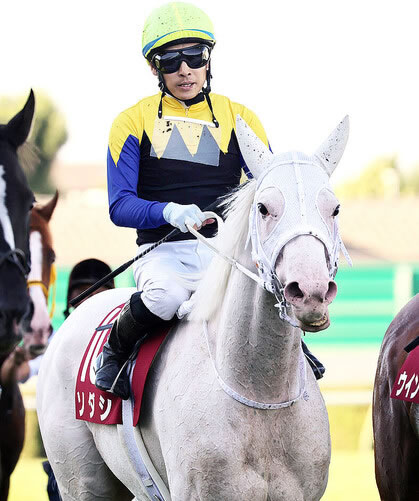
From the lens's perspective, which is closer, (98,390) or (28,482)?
(98,390)

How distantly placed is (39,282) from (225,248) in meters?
4.34

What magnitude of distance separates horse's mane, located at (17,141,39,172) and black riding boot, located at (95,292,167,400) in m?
1.16

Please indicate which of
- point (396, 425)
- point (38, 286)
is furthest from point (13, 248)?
point (38, 286)

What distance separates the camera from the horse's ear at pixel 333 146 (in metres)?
3.23

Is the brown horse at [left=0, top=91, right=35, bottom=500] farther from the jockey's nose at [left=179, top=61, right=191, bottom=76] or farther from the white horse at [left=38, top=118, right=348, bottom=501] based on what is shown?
the jockey's nose at [left=179, top=61, right=191, bottom=76]

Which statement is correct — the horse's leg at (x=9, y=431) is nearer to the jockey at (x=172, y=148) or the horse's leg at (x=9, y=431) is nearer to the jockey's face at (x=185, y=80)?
the jockey at (x=172, y=148)

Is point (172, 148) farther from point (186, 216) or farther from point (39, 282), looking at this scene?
point (39, 282)

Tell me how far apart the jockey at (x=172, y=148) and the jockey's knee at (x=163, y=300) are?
12 cm

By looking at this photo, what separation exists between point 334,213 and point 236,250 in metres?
0.44

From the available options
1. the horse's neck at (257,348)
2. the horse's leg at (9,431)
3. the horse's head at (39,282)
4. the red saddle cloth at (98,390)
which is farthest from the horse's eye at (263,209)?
the horse's head at (39,282)

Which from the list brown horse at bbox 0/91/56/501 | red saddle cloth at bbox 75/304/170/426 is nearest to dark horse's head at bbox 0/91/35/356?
brown horse at bbox 0/91/56/501

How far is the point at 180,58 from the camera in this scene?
387 centimetres

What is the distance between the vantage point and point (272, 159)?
320 cm

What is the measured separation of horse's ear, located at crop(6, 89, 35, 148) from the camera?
4.55 metres
